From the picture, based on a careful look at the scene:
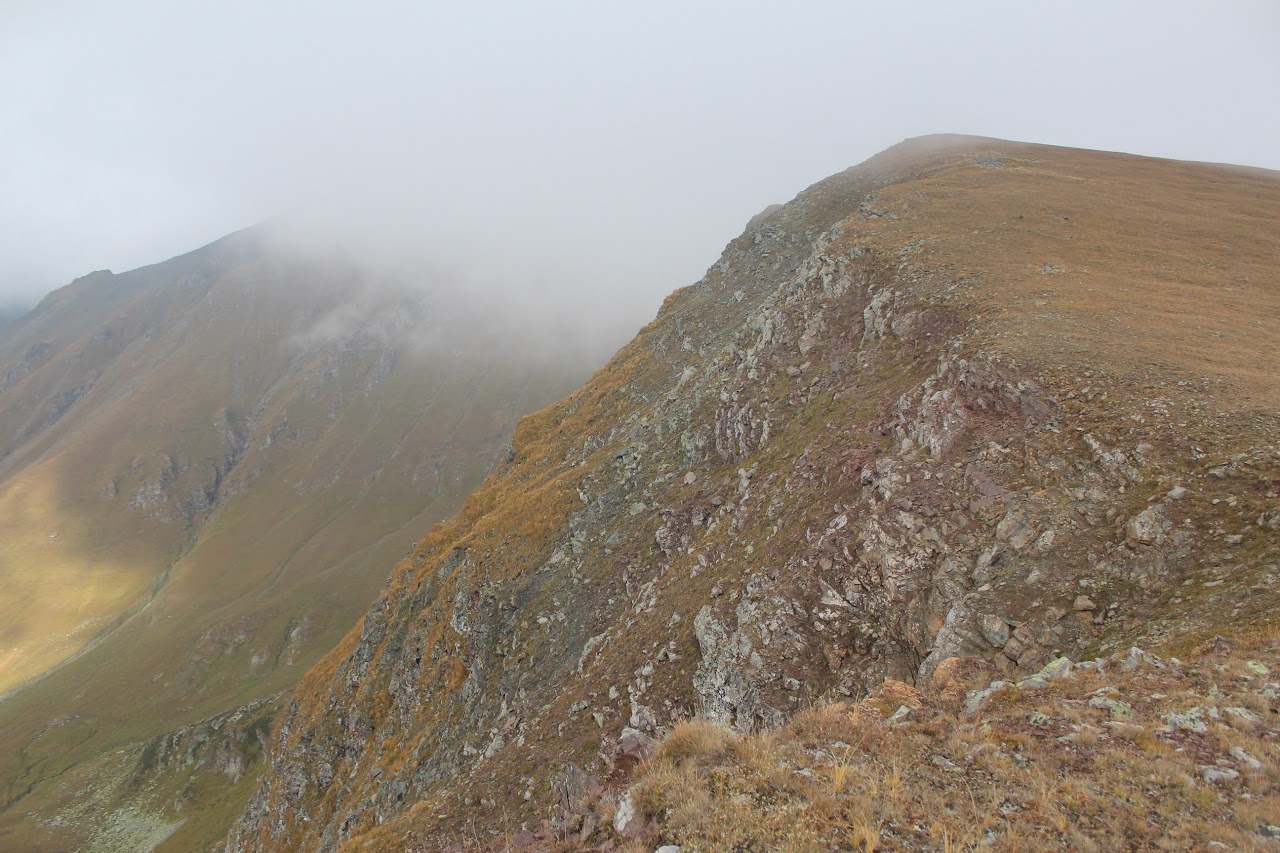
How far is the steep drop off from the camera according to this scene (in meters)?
16.5

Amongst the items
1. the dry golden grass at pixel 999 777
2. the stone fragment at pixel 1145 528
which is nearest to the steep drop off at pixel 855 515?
the stone fragment at pixel 1145 528

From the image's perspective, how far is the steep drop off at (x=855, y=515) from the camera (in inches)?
651

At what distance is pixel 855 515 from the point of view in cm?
2206

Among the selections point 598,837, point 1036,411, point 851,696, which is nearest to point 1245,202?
point 1036,411

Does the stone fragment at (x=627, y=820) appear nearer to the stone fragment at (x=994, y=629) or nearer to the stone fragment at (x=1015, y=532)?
the stone fragment at (x=994, y=629)

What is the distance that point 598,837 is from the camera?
9.55 metres

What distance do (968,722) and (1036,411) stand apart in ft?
48.0

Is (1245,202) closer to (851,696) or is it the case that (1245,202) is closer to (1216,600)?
(1216,600)

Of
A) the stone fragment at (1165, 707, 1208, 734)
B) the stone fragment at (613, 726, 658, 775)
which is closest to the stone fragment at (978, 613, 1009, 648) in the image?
the stone fragment at (1165, 707, 1208, 734)

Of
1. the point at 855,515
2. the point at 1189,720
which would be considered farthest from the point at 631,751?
the point at 855,515

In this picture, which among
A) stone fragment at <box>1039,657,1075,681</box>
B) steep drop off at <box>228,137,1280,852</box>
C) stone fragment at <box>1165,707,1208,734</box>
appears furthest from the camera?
steep drop off at <box>228,137,1280,852</box>

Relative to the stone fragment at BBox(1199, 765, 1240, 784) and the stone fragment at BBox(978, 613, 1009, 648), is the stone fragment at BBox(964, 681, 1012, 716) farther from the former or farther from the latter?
the stone fragment at BBox(978, 613, 1009, 648)

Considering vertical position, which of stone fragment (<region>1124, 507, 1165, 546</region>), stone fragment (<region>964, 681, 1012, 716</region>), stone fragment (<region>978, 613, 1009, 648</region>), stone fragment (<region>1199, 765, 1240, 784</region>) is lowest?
stone fragment (<region>978, 613, 1009, 648</region>)

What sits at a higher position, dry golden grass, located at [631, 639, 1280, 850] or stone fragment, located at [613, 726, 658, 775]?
dry golden grass, located at [631, 639, 1280, 850]
